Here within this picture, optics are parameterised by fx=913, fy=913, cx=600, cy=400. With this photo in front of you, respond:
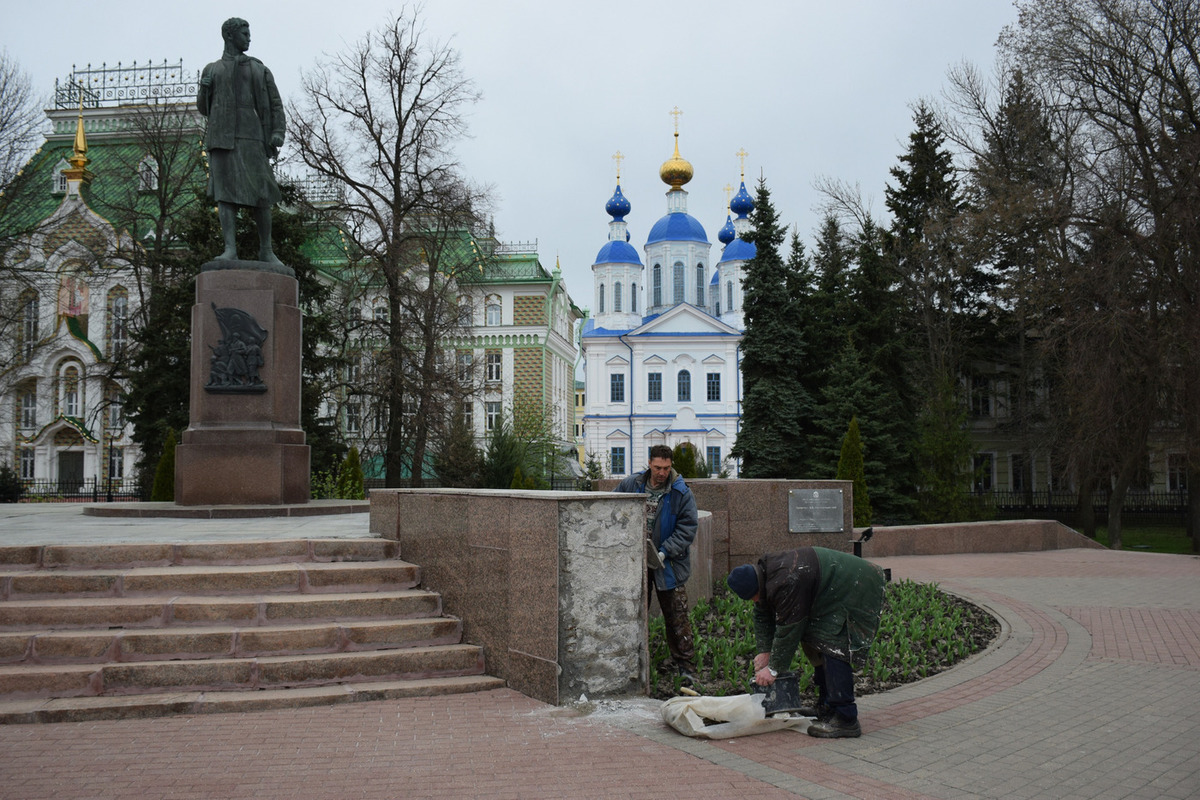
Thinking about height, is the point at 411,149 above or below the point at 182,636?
above

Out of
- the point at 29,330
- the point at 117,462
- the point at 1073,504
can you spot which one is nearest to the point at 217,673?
the point at 1073,504

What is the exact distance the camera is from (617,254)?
68688 mm

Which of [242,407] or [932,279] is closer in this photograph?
[242,407]

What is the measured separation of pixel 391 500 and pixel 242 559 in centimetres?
143

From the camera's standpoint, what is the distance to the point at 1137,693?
21.4 ft

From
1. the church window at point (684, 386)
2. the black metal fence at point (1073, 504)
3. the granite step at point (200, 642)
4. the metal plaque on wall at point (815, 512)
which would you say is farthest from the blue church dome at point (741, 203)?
the granite step at point (200, 642)

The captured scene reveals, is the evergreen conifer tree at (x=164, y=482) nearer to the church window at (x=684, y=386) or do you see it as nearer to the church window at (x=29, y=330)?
the church window at (x=29, y=330)

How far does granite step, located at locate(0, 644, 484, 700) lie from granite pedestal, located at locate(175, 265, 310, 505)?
5.38m

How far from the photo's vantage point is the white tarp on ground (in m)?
5.30

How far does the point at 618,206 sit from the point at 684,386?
17826 millimetres

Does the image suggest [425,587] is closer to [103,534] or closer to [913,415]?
[103,534]

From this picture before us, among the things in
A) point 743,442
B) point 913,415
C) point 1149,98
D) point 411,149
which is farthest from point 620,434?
point 1149,98

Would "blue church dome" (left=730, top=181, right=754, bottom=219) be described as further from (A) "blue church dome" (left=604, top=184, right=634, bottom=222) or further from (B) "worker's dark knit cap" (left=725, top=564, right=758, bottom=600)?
(B) "worker's dark knit cap" (left=725, top=564, right=758, bottom=600)

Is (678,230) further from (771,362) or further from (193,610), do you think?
(193,610)
